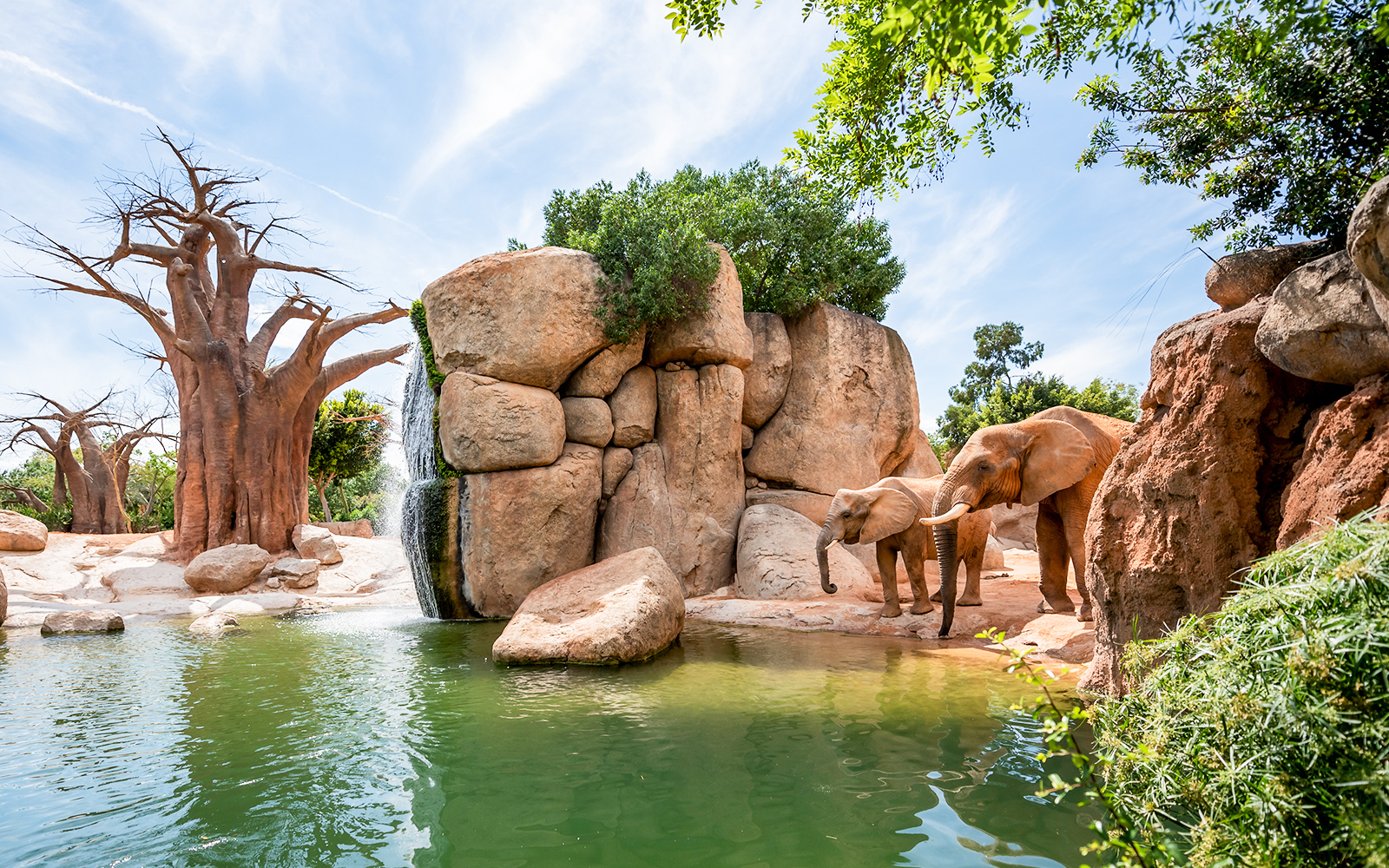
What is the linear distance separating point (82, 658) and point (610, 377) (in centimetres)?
856

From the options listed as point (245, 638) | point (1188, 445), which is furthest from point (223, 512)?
point (1188, 445)

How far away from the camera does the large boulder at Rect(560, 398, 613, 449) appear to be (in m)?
13.2

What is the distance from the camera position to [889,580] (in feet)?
32.0

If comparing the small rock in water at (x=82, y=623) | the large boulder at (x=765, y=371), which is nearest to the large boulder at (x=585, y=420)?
the large boulder at (x=765, y=371)

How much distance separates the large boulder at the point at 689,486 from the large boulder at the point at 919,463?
4.74 m

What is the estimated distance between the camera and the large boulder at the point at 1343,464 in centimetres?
318

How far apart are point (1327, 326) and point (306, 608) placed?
51.7 feet

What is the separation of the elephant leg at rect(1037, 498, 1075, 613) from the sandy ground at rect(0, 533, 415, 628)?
1293cm

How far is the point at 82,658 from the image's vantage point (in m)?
8.32

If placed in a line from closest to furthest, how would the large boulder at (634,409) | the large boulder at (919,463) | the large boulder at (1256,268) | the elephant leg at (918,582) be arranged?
the large boulder at (1256,268) → the elephant leg at (918,582) → the large boulder at (634,409) → the large boulder at (919,463)

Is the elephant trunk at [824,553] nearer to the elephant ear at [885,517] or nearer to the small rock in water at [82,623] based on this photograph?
the elephant ear at [885,517]

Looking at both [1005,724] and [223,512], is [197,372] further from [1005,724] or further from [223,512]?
[1005,724]

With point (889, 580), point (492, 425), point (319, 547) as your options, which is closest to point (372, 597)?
point (319, 547)

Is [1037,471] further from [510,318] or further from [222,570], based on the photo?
[222,570]
